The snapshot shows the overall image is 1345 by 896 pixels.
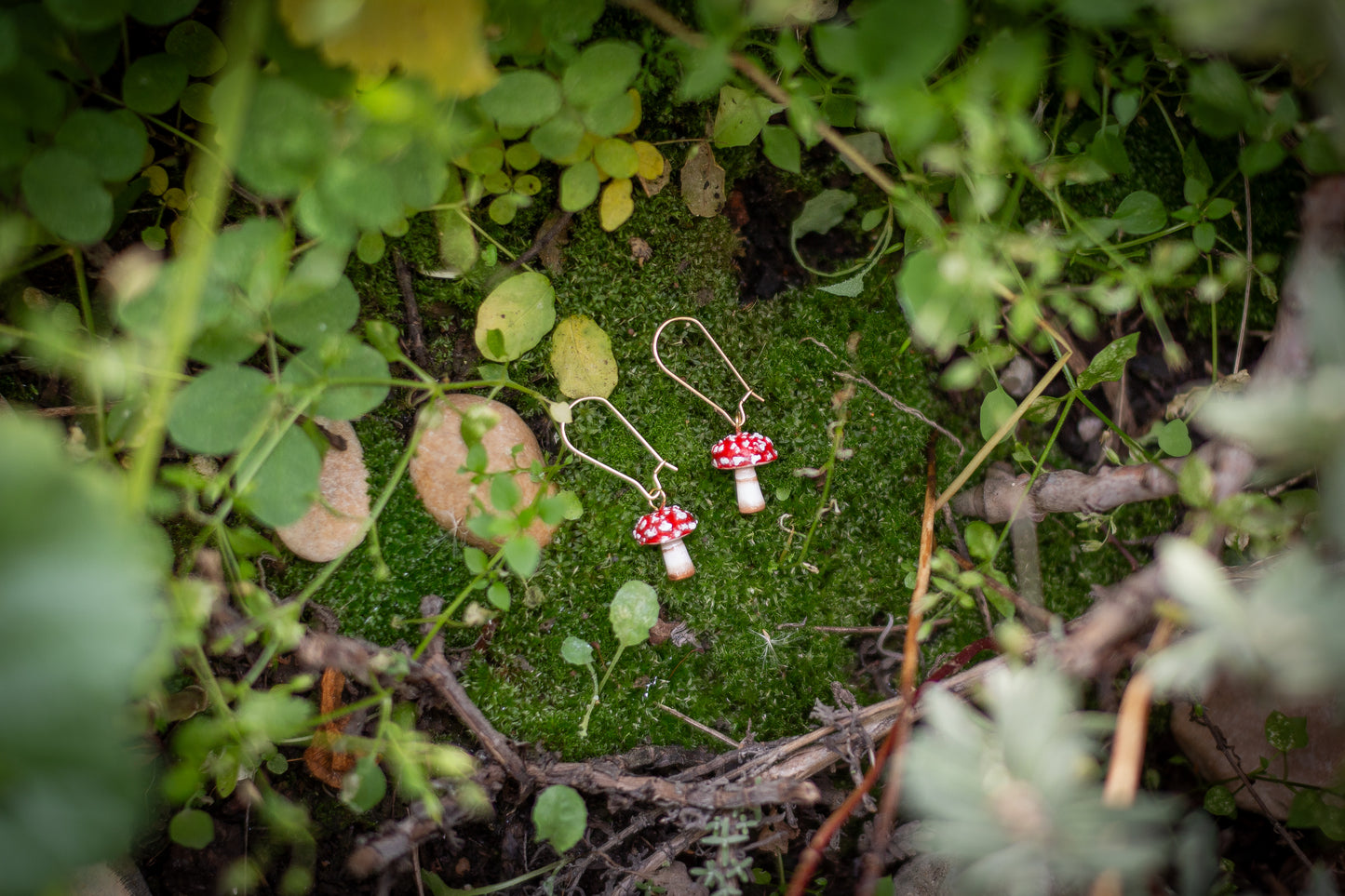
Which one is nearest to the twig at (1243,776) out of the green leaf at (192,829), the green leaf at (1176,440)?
the green leaf at (1176,440)

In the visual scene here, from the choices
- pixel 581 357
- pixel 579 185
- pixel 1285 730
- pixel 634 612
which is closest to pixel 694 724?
pixel 634 612

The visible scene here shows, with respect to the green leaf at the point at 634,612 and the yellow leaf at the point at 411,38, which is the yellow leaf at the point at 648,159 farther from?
the green leaf at the point at 634,612

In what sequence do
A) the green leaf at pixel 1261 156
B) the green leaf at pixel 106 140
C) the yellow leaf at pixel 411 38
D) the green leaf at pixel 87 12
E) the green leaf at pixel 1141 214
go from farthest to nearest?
the green leaf at pixel 1141 214, the green leaf at pixel 1261 156, the green leaf at pixel 106 140, the green leaf at pixel 87 12, the yellow leaf at pixel 411 38

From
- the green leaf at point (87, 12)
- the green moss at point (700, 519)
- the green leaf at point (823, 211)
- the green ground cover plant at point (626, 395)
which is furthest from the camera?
the green leaf at point (823, 211)

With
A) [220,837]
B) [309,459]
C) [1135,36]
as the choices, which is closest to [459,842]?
[220,837]

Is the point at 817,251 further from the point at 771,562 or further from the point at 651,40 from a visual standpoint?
the point at 771,562

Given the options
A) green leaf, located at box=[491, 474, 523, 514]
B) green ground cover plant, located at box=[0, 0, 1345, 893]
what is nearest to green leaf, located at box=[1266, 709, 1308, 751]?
green ground cover plant, located at box=[0, 0, 1345, 893]

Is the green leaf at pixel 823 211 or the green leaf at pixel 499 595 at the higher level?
the green leaf at pixel 823 211
